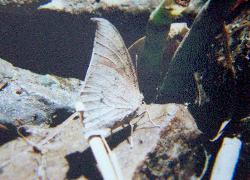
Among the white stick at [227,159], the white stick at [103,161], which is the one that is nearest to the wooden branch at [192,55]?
the white stick at [227,159]

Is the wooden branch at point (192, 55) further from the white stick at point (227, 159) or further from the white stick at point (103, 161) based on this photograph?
the white stick at point (103, 161)

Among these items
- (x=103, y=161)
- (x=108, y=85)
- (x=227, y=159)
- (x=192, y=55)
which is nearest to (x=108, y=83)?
(x=108, y=85)

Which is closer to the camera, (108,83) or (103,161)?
(103,161)

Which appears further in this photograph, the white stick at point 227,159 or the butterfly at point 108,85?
the butterfly at point 108,85

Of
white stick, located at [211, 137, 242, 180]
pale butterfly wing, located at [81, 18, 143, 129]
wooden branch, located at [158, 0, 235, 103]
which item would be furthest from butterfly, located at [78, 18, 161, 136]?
white stick, located at [211, 137, 242, 180]

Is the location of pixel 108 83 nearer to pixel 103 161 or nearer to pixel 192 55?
pixel 103 161

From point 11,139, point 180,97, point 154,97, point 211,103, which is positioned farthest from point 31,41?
point 211,103

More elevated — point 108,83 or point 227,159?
point 108,83
